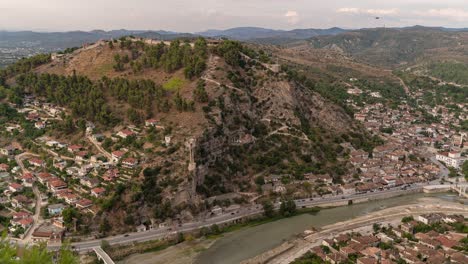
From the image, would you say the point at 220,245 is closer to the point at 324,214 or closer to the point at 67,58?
the point at 324,214

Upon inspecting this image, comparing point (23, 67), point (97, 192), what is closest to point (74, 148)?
point (97, 192)

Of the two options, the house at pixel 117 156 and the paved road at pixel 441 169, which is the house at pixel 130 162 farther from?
the paved road at pixel 441 169

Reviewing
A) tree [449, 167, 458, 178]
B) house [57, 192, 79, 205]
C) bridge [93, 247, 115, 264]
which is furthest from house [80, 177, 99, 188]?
tree [449, 167, 458, 178]

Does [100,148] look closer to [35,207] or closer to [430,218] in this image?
[35,207]

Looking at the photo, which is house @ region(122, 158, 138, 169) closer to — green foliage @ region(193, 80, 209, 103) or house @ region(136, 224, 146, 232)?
house @ region(136, 224, 146, 232)

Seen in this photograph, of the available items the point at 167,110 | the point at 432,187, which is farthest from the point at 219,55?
the point at 432,187

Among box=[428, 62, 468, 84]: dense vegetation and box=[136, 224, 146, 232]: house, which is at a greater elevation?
box=[428, 62, 468, 84]: dense vegetation
